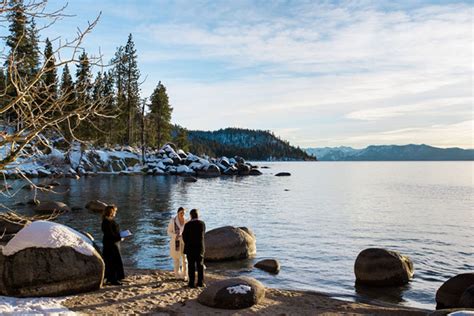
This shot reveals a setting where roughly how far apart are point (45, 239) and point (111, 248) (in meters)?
1.80

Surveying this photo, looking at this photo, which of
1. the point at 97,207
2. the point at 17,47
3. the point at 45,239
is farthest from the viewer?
the point at 97,207

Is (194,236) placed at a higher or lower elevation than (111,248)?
higher

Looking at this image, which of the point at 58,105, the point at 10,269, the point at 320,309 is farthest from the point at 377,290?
the point at 58,105

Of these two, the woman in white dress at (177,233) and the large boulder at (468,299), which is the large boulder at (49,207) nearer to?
the woman in white dress at (177,233)

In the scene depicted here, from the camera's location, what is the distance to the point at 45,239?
10055 mm

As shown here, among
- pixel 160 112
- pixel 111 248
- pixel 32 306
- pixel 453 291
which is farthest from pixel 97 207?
pixel 160 112

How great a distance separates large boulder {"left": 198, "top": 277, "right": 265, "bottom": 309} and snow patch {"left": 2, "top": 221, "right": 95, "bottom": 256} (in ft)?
10.2

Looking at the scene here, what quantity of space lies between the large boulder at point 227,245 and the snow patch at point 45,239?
6.84m

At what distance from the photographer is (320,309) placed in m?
10.9

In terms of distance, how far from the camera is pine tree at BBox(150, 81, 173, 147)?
8500cm

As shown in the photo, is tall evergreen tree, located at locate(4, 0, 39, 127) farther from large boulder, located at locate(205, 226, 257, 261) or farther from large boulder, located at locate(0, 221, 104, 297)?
large boulder, located at locate(205, 226, 257, 261)

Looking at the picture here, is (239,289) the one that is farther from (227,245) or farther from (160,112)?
(160,112)

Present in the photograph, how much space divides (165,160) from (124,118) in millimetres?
10834

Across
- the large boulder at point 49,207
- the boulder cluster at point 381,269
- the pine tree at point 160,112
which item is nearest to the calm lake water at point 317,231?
the boulder cluster at point 381,269
